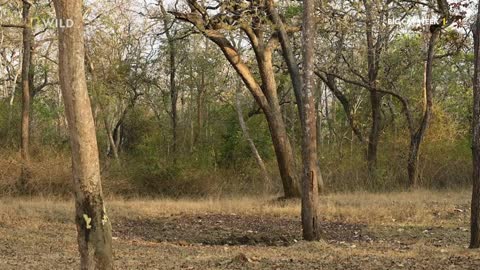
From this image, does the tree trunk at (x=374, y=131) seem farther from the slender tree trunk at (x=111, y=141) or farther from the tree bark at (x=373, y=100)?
the slender tree trunk at (x=111, y=141)

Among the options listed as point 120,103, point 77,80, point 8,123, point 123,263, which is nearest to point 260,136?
point 120,103

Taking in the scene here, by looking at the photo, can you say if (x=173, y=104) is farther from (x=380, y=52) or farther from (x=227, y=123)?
(x=380, y=52)

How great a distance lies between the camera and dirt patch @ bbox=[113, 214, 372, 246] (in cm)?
1284

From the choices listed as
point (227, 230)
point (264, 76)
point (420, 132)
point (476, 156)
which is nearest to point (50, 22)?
point (476, 156)

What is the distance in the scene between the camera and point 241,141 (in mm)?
28094

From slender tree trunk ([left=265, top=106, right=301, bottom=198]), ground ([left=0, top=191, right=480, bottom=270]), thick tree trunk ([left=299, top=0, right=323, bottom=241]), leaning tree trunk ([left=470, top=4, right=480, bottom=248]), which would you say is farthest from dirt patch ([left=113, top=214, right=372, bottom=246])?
leaning tree trunk ([left=470, top=4, right=480, bottom=248])

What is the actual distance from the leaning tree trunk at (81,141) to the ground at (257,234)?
6.91ft

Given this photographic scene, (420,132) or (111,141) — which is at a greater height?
(111,141)

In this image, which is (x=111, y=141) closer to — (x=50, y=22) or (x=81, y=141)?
(x=50, y=22)

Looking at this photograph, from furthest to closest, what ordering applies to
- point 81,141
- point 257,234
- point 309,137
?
1. point 257,234
2. point 309,137
3. point 81,141

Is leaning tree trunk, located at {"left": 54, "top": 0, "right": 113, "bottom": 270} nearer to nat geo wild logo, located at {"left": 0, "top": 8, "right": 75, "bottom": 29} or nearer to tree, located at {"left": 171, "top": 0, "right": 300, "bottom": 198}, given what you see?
nat geo wild logo, located at {"left": 0, "top": 8, "right": 75, "bottom": 29}

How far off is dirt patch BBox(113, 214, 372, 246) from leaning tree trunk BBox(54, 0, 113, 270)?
21.0 ft

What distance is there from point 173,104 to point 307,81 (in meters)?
19.8

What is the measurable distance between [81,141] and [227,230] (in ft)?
28.2
